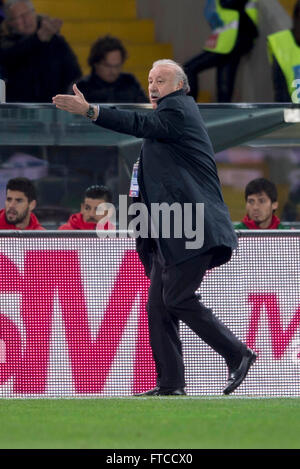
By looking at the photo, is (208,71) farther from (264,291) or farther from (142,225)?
(142,225)

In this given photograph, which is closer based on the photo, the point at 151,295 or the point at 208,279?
the point at 151,295

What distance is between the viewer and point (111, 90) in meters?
13.1

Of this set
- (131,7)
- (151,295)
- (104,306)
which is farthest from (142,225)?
(131,7)

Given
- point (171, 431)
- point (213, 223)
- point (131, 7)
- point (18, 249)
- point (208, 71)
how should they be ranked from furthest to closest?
point (131, 7) → point (208, 71) → point (18, 249) → point (213, 223) → point (171, 431)

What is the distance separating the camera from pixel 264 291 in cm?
991

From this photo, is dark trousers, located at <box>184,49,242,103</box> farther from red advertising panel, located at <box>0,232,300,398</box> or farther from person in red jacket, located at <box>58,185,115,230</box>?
red advertising panel, located at <box>0,232,300,398</box>

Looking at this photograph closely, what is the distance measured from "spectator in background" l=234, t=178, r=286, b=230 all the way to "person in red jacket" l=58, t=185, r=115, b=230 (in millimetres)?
883

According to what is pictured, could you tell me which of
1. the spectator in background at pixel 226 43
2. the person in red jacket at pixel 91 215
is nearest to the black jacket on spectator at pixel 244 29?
the spectator in background at pixel 226 43

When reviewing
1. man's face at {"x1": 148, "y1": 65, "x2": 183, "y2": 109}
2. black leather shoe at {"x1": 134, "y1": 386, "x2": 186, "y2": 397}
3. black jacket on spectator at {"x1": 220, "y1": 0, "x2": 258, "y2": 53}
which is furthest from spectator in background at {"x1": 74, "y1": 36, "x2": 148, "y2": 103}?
black leather shoe at {"x1": 134, "y1": 386, "x2": 186, "y2": 397}

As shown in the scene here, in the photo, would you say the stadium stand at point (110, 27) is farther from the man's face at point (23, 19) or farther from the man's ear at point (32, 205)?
the man's ear at point (32, 205)

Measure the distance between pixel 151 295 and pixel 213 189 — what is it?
71 centimetres

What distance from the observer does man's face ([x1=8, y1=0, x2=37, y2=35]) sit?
1385cm

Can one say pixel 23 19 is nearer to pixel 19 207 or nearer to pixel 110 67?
pixel 110 67

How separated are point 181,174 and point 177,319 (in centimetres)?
88
